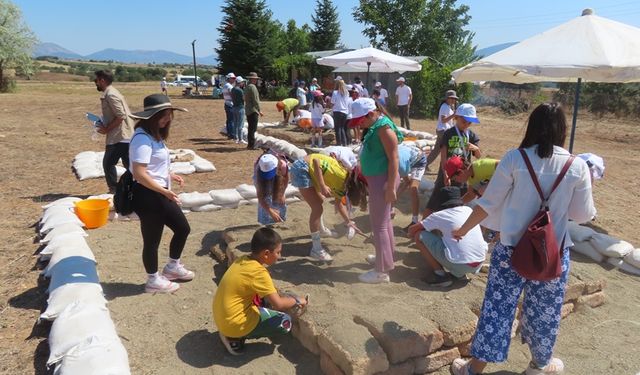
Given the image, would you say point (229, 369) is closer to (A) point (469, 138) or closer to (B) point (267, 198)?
(B) point (267, 198)

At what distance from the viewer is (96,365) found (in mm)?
2367

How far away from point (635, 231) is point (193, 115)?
14233mm

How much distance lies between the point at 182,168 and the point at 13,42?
25.4 m

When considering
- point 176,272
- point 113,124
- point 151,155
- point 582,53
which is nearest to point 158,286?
point 176,272

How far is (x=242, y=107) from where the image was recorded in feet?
34.3

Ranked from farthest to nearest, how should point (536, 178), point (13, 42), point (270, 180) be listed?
point (13, 42), point (270, 180), point (536, 178)

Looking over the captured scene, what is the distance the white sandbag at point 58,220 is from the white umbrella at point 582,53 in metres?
4.76

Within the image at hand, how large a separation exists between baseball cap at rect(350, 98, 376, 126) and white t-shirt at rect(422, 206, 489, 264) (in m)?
0.94

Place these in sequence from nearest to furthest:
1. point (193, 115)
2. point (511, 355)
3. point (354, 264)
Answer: point (511, 355) → point (354, 264) → point (193, 115)

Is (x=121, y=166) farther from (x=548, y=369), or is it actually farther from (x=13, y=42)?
(x=13, y=42)

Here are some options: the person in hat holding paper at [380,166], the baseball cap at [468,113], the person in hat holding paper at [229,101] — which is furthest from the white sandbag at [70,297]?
the person in hat holding paper at [229,101]

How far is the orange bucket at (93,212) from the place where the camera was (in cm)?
485

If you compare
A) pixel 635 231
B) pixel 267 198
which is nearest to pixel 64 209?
pixel 267 198

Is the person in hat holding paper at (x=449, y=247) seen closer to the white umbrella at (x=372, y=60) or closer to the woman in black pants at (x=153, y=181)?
the woman in black pants at (x=153, y=181)
